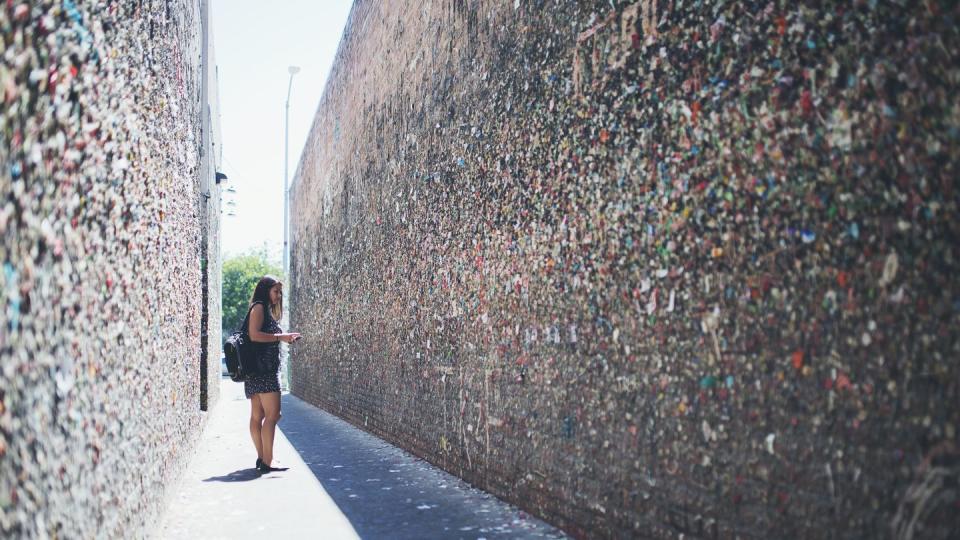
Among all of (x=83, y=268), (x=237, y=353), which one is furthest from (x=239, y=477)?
(x=83, y=268)

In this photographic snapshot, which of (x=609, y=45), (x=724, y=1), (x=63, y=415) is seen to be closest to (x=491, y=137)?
(x=609, y=45)

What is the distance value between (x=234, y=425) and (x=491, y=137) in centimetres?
752

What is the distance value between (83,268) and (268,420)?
4117 mm

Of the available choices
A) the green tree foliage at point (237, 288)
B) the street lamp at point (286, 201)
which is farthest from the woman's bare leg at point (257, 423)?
the green tree foliage at point (237, 288)

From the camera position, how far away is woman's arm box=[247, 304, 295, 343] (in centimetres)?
629

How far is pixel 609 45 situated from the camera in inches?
143

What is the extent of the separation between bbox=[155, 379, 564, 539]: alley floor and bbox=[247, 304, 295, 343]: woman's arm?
3.99 feet

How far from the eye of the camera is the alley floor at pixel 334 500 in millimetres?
4270

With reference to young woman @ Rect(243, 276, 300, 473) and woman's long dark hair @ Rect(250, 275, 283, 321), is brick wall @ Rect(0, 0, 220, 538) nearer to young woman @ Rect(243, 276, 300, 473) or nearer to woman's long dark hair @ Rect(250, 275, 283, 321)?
young woman @ Rect(243, 276, 300, 473)

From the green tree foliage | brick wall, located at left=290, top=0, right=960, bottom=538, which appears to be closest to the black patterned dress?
brick wall, located at left=290, top=0, right=960, bottom=538

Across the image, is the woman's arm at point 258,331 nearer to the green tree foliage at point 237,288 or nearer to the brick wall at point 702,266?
the brick wall at point 702,266

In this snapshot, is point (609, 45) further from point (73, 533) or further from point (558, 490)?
point (73, 533)

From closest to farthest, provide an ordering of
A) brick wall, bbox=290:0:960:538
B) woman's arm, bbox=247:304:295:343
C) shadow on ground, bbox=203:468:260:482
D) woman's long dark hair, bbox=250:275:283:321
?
1. brick wall, bbox=290:0:960:538
2. shadow on ground, bbox=203:468:260:482
3. woman's arm, bbox=247:304:295:343
4. woman's long dark hair, bbox=250:275:283:321

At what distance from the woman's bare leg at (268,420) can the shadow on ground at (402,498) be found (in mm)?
445
